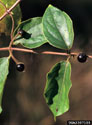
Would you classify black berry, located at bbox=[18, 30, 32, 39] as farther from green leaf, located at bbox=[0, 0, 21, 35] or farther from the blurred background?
the blurred background

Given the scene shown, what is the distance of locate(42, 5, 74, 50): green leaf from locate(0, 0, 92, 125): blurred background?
9.22 ft

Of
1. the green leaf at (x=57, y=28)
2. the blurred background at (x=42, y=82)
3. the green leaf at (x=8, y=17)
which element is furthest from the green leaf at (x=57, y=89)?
the blurred background at (x=42, y=82)

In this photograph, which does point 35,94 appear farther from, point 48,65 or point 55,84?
point 55,84

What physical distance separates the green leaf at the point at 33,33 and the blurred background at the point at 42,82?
277cm

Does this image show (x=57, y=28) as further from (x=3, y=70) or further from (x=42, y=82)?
(x=42, y=82)

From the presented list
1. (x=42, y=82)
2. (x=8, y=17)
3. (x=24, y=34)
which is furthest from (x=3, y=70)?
A: (x=42, y=82)

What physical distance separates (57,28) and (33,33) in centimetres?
10

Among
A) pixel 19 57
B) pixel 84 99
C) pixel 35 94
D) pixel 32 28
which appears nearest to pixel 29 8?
pixel 19 57

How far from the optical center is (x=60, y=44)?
1.18m

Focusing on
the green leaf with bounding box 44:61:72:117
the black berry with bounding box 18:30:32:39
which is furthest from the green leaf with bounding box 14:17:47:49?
the green leaf with bounding box 44:61:72:117

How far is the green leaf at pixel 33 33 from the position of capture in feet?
3.79

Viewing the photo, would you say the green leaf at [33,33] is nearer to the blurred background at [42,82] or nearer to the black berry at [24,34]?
the black berry at [24,34]

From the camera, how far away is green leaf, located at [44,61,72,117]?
1.07 m

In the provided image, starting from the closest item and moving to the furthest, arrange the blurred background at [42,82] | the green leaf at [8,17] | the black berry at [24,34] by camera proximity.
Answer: the black berry at [24,34] < the green leaf at [8,17] < the blurred background at [42,82]
